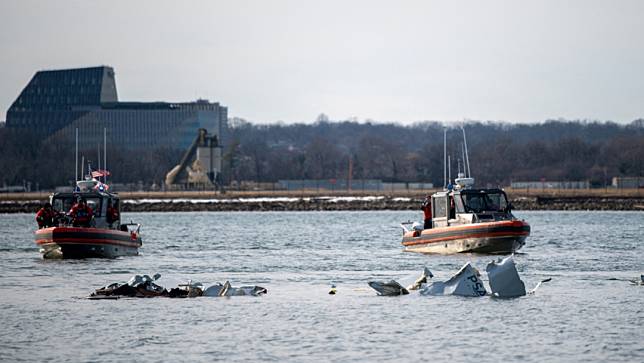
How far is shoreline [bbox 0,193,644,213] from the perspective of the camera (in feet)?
407

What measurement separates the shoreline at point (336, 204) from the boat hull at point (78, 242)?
7562cm

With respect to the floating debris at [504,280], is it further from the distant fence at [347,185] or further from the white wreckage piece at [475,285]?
the distant fence at [347,185]

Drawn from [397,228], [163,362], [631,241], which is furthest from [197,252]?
[163,362]

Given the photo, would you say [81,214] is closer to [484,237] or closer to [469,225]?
[469,225]

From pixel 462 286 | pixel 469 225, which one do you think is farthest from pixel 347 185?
pixel 462 286

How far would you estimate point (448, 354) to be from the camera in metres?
26.1

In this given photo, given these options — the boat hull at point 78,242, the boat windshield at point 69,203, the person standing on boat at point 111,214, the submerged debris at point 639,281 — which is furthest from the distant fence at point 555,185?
the submerged debris at point 639,281

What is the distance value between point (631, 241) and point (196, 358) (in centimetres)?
4103

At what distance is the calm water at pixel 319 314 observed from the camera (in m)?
26.6

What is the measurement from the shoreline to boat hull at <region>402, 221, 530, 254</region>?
71.2 m

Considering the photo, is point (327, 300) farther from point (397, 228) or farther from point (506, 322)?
point (397, 228)

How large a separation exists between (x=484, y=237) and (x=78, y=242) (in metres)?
15.2

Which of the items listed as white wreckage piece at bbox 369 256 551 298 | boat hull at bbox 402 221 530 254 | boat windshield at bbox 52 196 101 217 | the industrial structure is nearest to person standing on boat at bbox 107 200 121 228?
boat windshield at bbox 52 196 101 217

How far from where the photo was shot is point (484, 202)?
51562 mm
